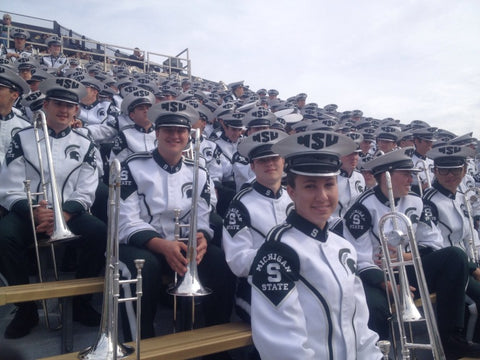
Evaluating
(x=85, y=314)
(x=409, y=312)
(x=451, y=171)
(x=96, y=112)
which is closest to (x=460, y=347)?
(x=409, y=312)

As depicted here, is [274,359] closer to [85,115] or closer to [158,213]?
[158,213]

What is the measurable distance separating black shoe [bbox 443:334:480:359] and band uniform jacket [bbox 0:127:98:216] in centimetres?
438

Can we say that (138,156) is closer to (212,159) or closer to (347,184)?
(212,159)

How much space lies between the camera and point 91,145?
16.8ft

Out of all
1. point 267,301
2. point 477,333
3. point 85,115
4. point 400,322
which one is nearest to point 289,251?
point 267,301

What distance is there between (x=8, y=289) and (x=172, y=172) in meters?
1.99

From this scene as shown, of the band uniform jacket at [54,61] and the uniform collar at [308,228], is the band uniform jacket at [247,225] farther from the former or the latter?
the band uniform jacket at [54,61]

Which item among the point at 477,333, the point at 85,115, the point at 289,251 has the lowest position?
the point at 477,333

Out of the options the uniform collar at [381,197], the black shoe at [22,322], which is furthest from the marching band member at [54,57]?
the uniform collar at [381,197]

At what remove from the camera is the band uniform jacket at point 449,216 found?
210 inches

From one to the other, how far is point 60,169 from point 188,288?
2421 millimetres

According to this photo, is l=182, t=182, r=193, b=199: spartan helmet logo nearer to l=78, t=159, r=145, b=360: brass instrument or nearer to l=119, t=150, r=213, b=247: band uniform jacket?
l=119, t=150, r=213, b=247: band uniform jacket

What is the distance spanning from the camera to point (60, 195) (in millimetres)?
4660

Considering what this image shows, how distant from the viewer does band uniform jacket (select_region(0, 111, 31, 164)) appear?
5.32 m
